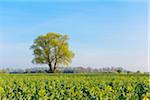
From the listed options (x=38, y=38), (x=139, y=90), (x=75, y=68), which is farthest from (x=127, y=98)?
(x=38, y=38)

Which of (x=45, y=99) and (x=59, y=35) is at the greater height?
(x=59, y=35)

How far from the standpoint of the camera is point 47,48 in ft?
180

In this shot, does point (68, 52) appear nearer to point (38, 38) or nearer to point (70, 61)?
point (70, 61)

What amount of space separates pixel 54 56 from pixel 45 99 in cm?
4396

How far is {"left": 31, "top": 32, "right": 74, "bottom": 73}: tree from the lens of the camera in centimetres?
5345

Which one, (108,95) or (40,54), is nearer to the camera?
(108,95)

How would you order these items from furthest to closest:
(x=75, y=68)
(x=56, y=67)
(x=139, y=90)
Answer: (x=56, y=67), (x=75, y=68), (x=139, y=90)

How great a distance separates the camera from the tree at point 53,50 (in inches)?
2104

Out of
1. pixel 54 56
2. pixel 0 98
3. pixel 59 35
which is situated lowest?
pixel 0 98

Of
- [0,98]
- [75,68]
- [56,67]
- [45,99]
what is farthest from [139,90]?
[56,67]


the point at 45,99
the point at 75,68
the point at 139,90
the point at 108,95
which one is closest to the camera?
the point at 45,99

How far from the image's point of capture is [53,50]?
54.5 metres

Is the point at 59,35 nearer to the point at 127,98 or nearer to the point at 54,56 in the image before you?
the point at 54,56

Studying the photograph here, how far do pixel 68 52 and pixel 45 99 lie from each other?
146 ft
